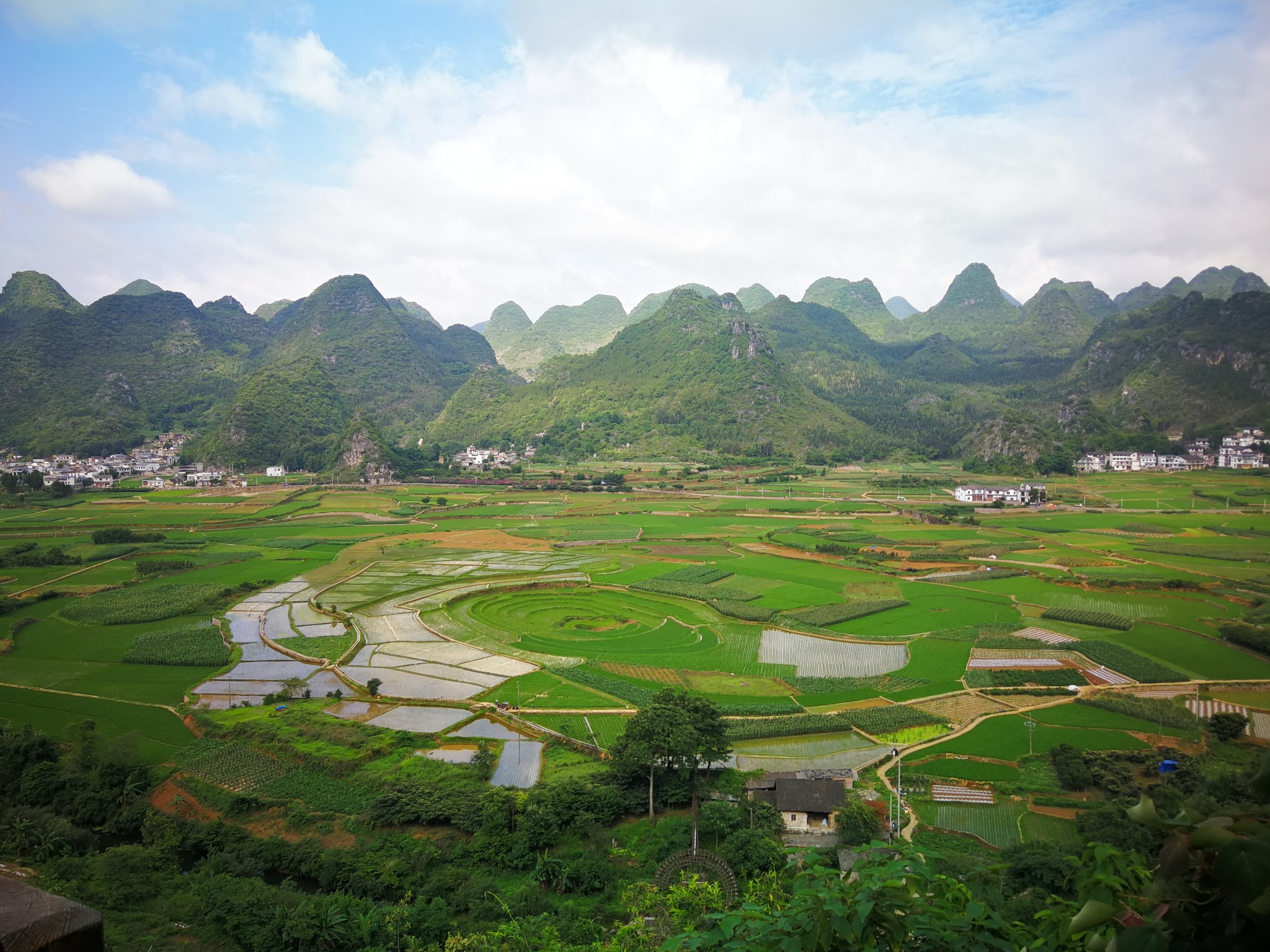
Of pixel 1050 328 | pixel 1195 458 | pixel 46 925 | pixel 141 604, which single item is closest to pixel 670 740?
pixel 46 925

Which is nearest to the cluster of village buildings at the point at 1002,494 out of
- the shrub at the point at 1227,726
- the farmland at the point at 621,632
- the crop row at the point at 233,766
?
the farmland at the point at 621,632

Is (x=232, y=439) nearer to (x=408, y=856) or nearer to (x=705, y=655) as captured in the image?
(x=705, y=655)

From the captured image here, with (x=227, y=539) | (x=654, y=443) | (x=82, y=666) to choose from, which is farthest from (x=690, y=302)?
(x=82, y=666)

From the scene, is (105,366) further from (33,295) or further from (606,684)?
(606,684)

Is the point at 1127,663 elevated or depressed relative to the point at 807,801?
elevated

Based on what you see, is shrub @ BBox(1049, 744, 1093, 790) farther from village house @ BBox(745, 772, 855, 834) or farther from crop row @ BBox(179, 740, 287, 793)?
crop row @ BBox(179, 740, 287, 793)

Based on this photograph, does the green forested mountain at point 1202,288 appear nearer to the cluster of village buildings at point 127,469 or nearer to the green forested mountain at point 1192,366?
the green forested mountain at point 1192,366
